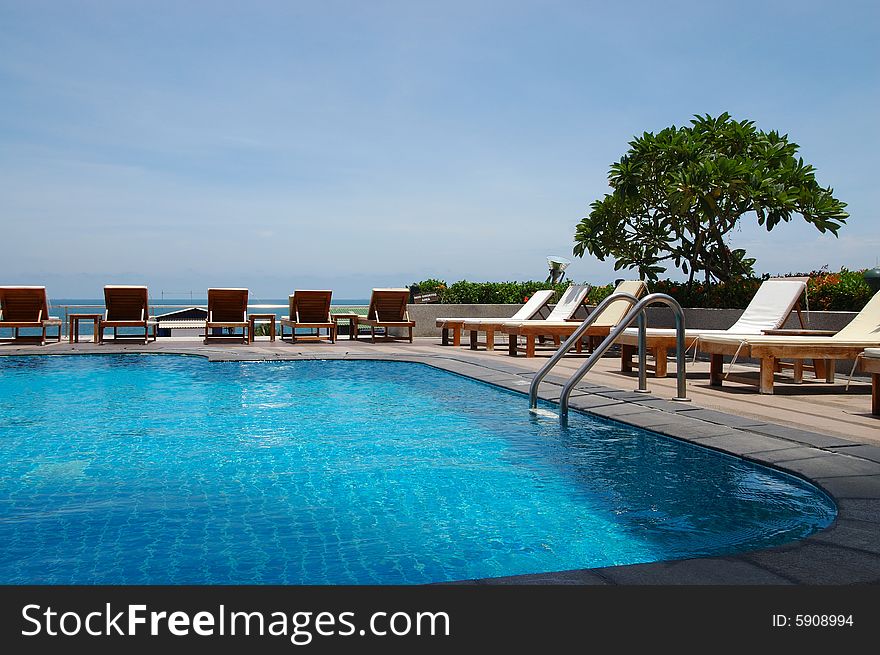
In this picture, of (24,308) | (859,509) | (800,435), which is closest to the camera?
(859,509)

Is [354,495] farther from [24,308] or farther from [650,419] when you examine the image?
[24,308]

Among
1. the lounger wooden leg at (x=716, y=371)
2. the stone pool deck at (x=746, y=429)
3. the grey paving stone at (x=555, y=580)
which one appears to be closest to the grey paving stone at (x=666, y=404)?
the stone pool deck at (x=746, y=429)

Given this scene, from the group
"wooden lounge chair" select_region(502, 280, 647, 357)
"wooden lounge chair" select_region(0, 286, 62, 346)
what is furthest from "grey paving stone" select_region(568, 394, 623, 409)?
"wooden lounge chair" select_region(0, 286, 62, 346)

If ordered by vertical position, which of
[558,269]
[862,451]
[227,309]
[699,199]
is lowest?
[862,451]

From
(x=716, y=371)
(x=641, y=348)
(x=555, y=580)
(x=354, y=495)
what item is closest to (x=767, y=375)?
(x=716, y=371)

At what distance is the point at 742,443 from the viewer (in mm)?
4508

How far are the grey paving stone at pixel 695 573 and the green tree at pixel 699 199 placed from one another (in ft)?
35.1

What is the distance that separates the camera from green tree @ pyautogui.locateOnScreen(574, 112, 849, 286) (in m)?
12.1

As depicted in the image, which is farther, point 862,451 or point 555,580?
point 862,451

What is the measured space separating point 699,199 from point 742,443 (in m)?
8.89

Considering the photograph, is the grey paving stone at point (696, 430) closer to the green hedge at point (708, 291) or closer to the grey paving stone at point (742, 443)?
the grey paving stone at point (742, 443)

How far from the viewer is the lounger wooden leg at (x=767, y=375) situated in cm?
704

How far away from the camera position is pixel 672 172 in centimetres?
1283

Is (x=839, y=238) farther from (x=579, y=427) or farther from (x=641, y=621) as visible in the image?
(x=641, y=621)
